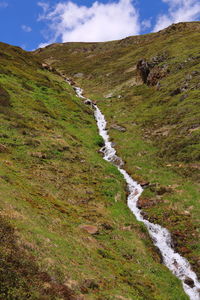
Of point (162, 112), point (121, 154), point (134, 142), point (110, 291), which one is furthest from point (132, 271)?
point (162, 112)

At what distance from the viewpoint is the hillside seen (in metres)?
14.0

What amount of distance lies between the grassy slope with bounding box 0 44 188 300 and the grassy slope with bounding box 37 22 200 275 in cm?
419

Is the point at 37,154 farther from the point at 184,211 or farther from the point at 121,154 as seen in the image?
the point at 184,211

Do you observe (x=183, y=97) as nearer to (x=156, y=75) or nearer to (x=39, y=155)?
(x=156, y=75)

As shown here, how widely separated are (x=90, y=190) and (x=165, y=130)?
2715 centimetres

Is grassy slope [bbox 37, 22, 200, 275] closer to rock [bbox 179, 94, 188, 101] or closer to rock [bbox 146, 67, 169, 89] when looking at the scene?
rock [bbox 179, 94, 188, 101]

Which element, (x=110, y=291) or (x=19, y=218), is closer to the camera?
(x=110, y=291)

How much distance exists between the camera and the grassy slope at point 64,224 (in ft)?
42.1

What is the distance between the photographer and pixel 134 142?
50.8m

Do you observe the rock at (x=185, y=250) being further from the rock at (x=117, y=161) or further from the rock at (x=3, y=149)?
the rock at (x=3, y=149)

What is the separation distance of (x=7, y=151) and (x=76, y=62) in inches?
5150

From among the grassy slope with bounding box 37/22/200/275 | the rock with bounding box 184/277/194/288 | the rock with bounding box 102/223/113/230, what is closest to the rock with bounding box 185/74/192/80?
the grassy slope with bounding box 37/22/200/275

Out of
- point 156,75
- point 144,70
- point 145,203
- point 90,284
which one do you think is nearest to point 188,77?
point 156,75

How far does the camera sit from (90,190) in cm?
3130
